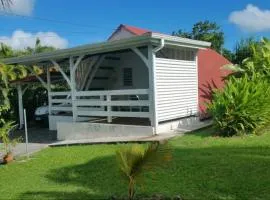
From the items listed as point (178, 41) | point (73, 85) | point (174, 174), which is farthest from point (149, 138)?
point (73, 85)

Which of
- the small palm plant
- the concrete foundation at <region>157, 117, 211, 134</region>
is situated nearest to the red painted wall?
the concrete foundation at <region>157, 117, 211, 134</region>

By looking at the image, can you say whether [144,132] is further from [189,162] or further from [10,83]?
[10,83]

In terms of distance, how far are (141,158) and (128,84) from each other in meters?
11.3

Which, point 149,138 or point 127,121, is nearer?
point 149,138

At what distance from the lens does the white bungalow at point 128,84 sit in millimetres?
12156

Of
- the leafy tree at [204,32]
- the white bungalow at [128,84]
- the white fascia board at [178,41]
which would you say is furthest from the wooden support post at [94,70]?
the leafy tree at [204,32]

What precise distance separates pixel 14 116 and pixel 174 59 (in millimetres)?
10933

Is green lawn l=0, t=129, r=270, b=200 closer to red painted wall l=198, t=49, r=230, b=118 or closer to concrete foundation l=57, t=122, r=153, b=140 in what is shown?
concrete foundation l=57, t=122, r=153, b=140

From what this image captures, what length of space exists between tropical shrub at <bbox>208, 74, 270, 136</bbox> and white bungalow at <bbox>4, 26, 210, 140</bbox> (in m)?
1.92

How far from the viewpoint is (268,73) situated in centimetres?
1380

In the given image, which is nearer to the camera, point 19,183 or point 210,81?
point 19,183

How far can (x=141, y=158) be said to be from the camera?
516 cm

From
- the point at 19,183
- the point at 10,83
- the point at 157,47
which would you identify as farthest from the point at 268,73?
the point at 10,83

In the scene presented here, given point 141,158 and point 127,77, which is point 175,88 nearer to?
point 127,77
